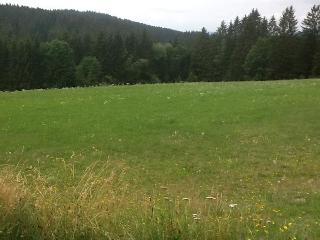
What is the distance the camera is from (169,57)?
371 feet

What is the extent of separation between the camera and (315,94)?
87.9ft

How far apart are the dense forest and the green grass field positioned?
46.6 m

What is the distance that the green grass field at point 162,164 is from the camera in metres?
7.12

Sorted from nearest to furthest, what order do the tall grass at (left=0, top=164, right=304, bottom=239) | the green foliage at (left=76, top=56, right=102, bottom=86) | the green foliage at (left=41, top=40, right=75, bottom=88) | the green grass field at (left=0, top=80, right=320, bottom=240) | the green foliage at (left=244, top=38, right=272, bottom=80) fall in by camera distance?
the tall grass at (left=0, top=164, right=304, bottom=239) < the green grass field at (left=0, top=80, right=320, bottom=240) < the green foliage at (left=244, top=38, right=272, bottom=80) < the green foliage at (left=41, top=40, right=75, bottom=88) < the green foliage at (left=76, top=56, right=102, bottom=86)

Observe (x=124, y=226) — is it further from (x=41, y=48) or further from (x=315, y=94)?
(x=41, y=48)

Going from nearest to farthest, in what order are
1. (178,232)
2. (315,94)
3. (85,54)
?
(178,232)
(315,94)
(85,54)

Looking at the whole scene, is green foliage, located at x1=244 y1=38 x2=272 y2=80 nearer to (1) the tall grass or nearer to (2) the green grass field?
(2) the green grass field

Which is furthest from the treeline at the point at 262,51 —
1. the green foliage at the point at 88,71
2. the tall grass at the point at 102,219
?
the tall grass at the point at 102,219

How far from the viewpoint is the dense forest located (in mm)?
74000

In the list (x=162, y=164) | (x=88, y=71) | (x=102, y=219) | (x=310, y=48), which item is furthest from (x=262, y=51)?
(x=102, y=219)

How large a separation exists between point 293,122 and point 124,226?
13.9 metres

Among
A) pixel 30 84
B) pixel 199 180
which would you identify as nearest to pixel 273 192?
pixel 199 180

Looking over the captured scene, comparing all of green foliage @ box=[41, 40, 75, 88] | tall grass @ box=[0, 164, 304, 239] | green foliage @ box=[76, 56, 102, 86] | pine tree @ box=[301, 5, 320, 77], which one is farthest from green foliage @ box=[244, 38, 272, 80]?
tall grass @ box=[0, 164, 304, 239]

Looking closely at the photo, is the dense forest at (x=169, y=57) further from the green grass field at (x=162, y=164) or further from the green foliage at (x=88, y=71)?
the green grass field at (x=162, y=164)
